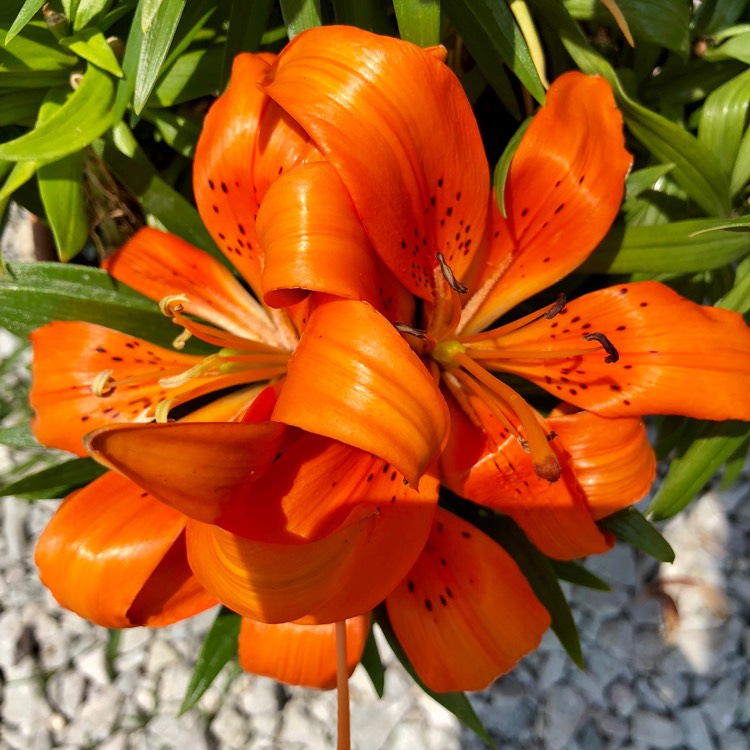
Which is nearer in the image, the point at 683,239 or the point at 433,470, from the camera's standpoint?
the point at 433,470

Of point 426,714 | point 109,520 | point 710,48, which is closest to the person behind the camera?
point 109,520

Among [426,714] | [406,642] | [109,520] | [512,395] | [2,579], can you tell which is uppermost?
[512,395]

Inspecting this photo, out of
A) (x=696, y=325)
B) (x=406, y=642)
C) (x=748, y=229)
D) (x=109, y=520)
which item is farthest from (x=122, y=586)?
(x=748, y=229)

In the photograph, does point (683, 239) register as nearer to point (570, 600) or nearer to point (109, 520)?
point (109, 520)

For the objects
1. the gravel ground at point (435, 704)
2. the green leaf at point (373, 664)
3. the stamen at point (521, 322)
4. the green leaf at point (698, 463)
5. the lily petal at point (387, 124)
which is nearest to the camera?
the lily petal at point (387, 124)

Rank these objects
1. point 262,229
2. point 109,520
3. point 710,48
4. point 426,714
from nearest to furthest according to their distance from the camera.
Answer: point 262,229 < point 109,520 < point 710,48 < point 426,714

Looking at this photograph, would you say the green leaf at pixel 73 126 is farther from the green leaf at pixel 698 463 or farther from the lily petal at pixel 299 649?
the green leaf at pixel 698 463

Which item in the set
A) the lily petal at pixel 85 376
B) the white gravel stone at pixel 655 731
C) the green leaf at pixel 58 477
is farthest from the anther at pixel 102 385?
the white gravel stone at pixel 655 731
